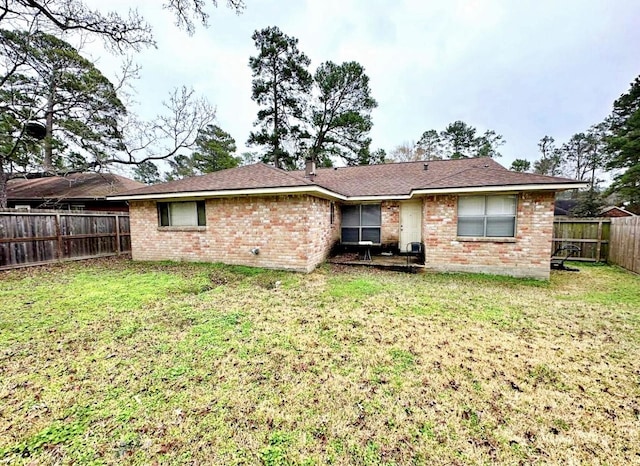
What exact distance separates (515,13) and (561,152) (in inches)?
1126

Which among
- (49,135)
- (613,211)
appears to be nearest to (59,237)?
(49,135)

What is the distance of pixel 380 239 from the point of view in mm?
10484

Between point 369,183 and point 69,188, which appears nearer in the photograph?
point 369,183

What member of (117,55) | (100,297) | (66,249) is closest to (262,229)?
(100,297)

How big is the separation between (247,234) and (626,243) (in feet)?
38.3

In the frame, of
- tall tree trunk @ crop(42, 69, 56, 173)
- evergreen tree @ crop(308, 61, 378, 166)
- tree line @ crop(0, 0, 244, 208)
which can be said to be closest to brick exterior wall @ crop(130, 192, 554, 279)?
tree line @ crop(0, 0, 244, 208)

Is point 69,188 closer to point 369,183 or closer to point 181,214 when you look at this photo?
point 181,214

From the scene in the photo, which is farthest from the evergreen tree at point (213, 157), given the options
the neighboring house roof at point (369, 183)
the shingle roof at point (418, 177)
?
the neighboring house roof at point (369, 183)

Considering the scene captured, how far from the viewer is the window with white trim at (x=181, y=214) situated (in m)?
8.70

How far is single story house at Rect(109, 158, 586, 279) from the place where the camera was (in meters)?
7.16

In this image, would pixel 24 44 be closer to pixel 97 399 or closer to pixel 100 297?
pixel 100 297

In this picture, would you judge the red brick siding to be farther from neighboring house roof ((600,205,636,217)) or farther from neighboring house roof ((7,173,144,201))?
neighboring house roof ((600,205,636,217))

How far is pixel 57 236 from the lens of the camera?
9133 millimetres

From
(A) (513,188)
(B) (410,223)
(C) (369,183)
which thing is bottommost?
(B) (410,223)
